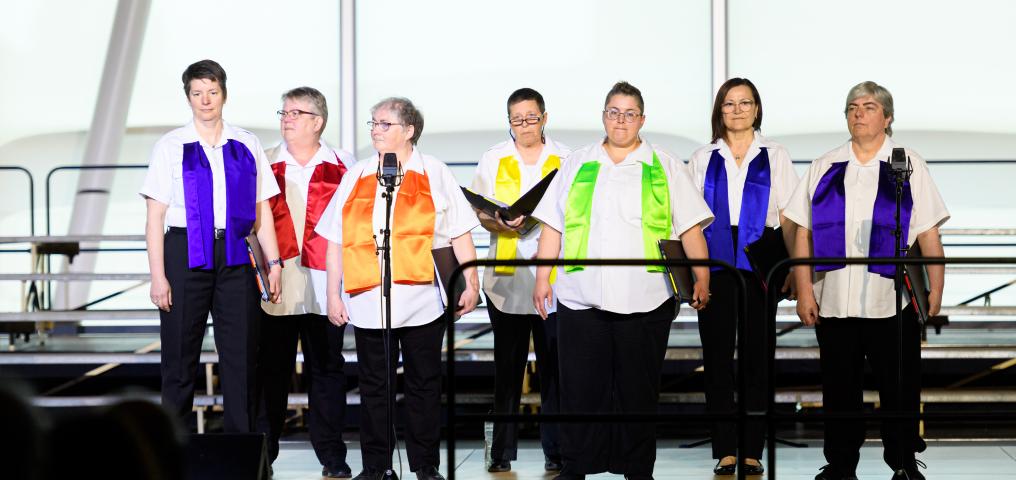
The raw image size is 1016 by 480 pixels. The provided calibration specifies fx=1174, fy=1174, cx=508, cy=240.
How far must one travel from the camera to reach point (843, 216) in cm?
412

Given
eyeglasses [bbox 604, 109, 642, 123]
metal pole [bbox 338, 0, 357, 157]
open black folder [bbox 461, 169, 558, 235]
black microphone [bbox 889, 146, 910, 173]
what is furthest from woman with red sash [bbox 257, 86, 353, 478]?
metal pole [bbox 338, 0, 357, 157]

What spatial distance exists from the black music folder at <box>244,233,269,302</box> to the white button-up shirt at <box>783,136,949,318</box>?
200 cm

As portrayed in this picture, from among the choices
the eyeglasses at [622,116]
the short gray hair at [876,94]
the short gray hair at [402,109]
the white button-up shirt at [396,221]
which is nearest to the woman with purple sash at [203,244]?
the white button-up shirt at [396,221]

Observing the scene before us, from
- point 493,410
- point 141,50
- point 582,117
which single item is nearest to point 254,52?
point 141,50

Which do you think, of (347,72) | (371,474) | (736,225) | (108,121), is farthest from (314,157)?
(108,121)

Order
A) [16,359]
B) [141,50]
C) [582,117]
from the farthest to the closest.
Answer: [141,50]
[582,117]
[16,359]

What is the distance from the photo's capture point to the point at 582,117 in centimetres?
820

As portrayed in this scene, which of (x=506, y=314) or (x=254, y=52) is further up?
(x=254, y=52)

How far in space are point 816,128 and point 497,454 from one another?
449 cm

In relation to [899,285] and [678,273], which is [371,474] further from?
[899,285]

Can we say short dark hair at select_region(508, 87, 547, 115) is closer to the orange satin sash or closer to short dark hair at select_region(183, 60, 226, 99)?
the orange satin sash

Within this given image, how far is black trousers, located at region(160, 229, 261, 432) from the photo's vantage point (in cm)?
414

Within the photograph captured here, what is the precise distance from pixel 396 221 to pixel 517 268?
67 centimetres

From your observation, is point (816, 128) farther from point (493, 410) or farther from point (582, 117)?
point (493, 410)
